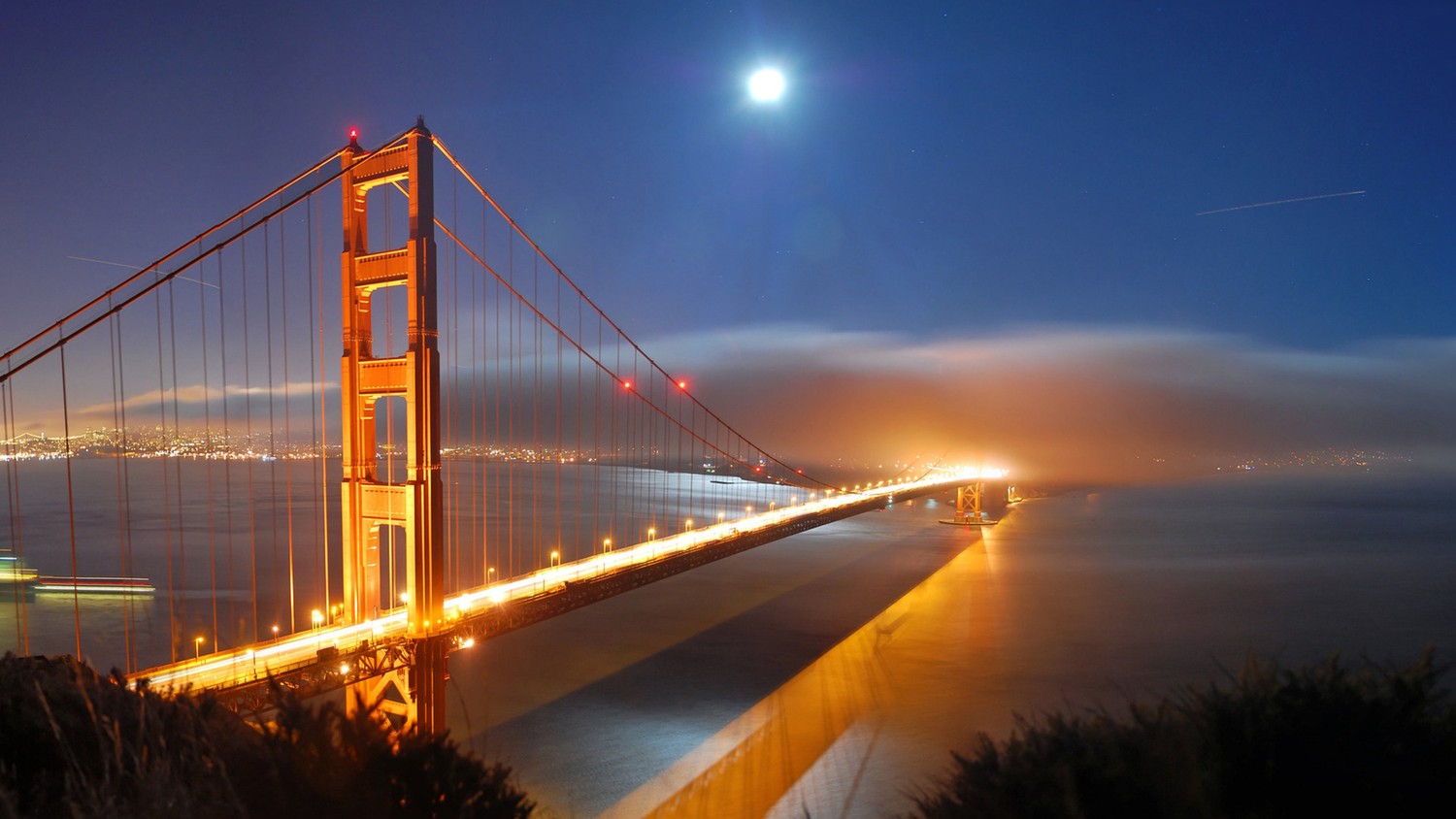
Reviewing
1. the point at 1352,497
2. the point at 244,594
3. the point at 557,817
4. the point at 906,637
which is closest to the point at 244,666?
the point at 557,817

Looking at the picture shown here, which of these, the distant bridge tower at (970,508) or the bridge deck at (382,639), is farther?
the distant bridge tower at (970,508)

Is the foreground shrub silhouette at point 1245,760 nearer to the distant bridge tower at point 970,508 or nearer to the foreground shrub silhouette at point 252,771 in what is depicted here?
the foreground shrub silhouette at point 252,771

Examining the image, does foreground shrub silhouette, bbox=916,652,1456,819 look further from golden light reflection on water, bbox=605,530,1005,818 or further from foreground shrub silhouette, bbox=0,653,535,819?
golden light reflection on water, bbox=605,530,1005,818

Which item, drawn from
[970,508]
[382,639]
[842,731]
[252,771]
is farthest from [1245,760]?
[970,508]

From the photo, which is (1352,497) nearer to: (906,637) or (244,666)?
(906,637)

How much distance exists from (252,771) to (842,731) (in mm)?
14236

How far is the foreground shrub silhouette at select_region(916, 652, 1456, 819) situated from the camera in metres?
3.64

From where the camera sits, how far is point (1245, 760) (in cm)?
417

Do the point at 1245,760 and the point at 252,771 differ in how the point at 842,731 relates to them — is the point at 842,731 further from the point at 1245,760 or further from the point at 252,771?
the point at 252,771

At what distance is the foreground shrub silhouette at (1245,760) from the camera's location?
143 inches

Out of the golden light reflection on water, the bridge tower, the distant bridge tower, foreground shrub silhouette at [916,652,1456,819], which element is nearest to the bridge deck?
the bridge tower

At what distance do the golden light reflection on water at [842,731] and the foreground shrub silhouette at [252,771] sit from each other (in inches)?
145

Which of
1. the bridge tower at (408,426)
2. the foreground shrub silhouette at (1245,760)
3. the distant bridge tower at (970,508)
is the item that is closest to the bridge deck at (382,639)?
the bridge tower at (408,426)

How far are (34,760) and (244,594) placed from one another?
34441 millimetres
